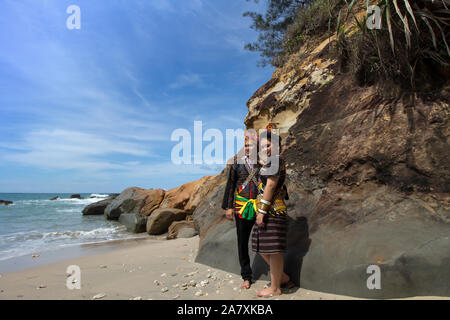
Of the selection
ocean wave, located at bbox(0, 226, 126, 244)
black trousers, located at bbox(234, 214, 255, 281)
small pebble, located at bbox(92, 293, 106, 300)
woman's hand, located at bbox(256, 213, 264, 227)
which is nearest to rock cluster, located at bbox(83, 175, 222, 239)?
ocean wave, located at bbox(0, 226, 126, 244)

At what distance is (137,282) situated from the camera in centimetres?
379

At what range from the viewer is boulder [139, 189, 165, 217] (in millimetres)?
14215

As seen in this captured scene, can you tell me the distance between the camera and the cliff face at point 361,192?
106 inches

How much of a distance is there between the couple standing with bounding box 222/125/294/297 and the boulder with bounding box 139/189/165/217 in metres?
11.5

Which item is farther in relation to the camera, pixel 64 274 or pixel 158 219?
pixel 158 219

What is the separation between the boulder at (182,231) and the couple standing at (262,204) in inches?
188

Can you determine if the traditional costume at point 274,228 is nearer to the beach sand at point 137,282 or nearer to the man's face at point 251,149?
the man's face at point 251,149

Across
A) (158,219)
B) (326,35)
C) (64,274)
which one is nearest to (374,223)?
(326,35)

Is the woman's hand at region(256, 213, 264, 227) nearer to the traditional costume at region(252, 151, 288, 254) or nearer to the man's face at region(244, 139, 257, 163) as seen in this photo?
the traditional costume at region(252, 151, 288, 254)

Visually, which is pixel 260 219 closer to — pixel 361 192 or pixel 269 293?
pixel 269 293

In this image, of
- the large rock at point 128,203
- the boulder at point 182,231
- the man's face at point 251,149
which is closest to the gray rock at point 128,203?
the large rock at point 128,203
